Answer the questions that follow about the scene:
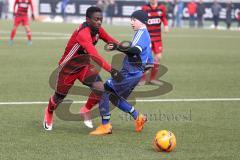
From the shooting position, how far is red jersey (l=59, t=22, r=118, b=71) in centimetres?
1035

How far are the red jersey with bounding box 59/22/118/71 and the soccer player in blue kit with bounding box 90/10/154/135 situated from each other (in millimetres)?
446

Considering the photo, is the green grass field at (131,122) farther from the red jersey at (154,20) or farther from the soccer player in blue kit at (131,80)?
the red jersey at (154,20)

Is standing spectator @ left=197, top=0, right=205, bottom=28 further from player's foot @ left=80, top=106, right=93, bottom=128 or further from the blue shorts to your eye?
the blue shorts

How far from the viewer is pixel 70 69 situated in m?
11.0

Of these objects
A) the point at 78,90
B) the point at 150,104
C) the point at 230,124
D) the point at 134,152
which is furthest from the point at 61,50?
the point at 134,152

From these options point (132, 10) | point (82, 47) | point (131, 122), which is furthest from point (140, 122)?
point (132, 10)

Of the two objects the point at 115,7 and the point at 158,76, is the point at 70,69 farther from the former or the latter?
the point at 115,7

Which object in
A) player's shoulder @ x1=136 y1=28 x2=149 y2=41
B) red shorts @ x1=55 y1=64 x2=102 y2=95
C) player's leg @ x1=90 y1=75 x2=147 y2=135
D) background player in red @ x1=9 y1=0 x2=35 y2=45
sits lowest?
background player in red @ x1=9 y1=0 x2=35 y2=45

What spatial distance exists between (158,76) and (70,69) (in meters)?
7.84

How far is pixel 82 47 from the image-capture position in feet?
35.2

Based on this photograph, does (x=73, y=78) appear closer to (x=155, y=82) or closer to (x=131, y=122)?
(x=131, y=122)

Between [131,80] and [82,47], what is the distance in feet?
3.20

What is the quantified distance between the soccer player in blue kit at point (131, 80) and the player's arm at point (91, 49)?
38 cm

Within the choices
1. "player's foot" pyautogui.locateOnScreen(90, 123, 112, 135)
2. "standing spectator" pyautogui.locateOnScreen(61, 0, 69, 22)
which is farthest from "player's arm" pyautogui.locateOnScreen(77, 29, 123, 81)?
"standing spectator" pyautogui.locateOnScreen(61, 0, 69, 22)
